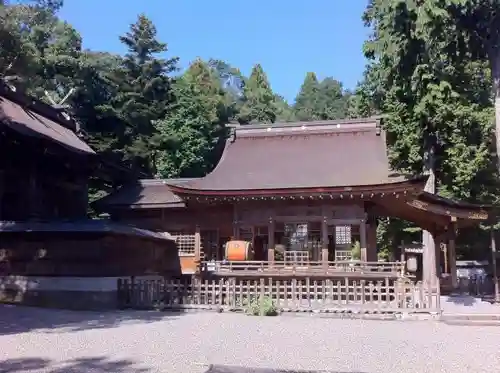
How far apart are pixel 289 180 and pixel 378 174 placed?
10.1 feet

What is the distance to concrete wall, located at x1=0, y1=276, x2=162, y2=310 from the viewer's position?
14.6 meters

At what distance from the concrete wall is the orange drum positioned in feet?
12.4

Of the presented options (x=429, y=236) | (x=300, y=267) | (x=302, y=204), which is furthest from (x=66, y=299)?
(x=429, y=236)

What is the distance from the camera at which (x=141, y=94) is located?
33.9 meters

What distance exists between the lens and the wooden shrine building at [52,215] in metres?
15.2

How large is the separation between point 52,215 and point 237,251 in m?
8.59

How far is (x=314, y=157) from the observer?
1941 centimetres

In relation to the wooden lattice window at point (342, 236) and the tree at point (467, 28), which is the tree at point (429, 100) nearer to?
the tree at point (467, 28)

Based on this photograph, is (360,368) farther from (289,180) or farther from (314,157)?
(314,157)

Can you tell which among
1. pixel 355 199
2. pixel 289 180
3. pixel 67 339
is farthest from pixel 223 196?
pixel 67 339

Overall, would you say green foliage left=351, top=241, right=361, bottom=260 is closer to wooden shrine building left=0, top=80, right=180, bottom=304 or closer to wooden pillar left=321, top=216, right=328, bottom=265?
wooden pillar left=321, top=216, right=328, bottom=265

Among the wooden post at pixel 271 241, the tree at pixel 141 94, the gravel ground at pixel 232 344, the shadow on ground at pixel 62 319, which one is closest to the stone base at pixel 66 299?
the shadow on ground at pixel 62 319

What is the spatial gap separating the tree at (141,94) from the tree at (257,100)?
38.2 feet

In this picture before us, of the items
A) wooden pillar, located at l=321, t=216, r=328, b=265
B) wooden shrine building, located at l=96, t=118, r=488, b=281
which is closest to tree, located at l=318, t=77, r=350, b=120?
wooden shrine building, located at l=96, t=118, r=488, b=281
